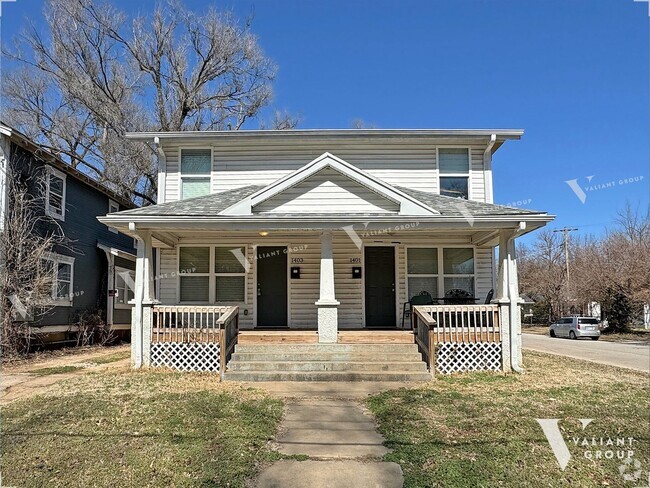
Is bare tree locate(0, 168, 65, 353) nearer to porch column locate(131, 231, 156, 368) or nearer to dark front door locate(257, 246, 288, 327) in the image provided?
porch column locate(131, 231, 156, 368)

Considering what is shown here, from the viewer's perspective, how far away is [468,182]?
12133mm

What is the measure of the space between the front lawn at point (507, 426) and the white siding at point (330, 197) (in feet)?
13.0

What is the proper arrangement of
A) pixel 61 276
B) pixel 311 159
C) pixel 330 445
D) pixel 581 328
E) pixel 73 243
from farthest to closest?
pixel 581 328, pixel 73 243, pixel 61 276, pixel 311 159, pixel 330 445

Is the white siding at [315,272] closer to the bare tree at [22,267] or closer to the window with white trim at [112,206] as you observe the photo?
the bare tree at [22,267]

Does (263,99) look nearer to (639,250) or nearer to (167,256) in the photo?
(167,256)

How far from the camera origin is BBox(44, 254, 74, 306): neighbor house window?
13.4m

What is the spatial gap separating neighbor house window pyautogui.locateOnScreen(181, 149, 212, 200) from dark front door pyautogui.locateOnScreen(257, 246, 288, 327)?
2.31m

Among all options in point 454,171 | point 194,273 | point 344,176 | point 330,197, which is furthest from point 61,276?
point 454,171

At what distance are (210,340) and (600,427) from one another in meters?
6.71

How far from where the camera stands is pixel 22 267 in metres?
11.9

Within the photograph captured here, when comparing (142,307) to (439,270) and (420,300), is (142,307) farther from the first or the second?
(439,270)

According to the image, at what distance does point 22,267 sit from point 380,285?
9.29 m

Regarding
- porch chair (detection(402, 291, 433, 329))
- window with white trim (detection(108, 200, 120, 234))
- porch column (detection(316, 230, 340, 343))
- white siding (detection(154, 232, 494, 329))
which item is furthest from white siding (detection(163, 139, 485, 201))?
window with white trim (detection(108, 200, 120, 234))

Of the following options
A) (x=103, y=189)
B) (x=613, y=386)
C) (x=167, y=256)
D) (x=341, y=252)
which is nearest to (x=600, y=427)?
(x=613, y=386)
